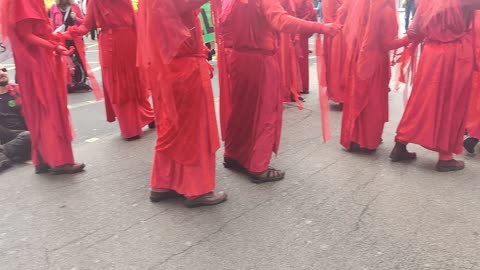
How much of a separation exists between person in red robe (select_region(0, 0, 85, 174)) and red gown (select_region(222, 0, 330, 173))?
4.43ft

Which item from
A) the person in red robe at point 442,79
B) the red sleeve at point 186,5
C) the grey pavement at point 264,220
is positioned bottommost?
the grey pavement at point 264,220

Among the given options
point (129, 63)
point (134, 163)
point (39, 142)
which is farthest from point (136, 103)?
→ point (39, 142)

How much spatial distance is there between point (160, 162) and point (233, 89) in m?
0.86

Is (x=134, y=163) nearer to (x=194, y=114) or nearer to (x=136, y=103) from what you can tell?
(x=136, y=103)

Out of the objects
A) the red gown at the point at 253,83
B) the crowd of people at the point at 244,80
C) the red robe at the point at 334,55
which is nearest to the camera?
the crowd of people at the point at 244,80

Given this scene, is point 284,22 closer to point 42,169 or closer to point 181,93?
point 181,93

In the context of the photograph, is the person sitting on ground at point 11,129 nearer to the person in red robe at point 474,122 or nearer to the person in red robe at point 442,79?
the person in red robe at point 442,79

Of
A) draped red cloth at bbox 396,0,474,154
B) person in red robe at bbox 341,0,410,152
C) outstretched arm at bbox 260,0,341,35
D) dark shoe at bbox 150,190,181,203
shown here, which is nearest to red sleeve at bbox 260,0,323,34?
outstretched arm at bbox 260,0,341,35

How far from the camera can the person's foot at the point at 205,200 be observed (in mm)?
3020

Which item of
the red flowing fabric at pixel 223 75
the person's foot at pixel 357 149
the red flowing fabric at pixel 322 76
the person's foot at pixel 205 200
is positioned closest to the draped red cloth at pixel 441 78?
the person's foot at pixel 357 149

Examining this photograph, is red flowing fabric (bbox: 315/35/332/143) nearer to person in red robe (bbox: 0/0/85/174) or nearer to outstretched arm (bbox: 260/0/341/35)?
outstretched arm (bbox: 260/0/341/35)

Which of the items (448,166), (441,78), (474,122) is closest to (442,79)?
(441,78)

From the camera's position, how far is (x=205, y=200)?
9.96 ft

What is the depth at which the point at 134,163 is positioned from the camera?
3994 mm
